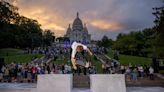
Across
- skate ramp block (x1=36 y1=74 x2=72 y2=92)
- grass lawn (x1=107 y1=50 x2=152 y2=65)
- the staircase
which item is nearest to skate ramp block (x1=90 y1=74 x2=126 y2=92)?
skate ramp block (x1=36 y1=74 x2=72 y2=92)

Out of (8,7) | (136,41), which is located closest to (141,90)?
(8,7)

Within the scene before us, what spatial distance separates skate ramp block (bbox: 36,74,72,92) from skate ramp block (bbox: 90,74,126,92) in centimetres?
173

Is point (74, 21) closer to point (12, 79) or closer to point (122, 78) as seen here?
point (12, 79)

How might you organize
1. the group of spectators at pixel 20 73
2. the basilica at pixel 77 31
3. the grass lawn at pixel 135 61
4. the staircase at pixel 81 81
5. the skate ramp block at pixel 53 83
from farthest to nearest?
the basilica at pixel 77 31 < the grass lawn at pixel 135 61 < the group of spectators at pixel 20 73 < the staircase at pixel 81 81 < the skate ramp block at pixel 53 83

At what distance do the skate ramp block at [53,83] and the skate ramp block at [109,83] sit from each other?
5.67 feet

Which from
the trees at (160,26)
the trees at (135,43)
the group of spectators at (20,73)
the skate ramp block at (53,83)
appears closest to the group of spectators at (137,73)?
the trees at (160,26)

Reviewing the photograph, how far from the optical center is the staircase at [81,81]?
30794 mm

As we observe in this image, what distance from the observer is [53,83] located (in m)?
20.6

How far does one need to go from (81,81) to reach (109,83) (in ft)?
34.0

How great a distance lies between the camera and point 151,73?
34094 millimetres

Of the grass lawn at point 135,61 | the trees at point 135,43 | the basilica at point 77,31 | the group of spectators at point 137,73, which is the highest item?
the basilica at point 77,31

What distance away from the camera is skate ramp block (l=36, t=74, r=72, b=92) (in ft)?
67.6

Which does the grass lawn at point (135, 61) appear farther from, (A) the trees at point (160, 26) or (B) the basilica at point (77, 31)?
(B) the basilica at point (77, 31)

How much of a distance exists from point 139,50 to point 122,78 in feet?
271
